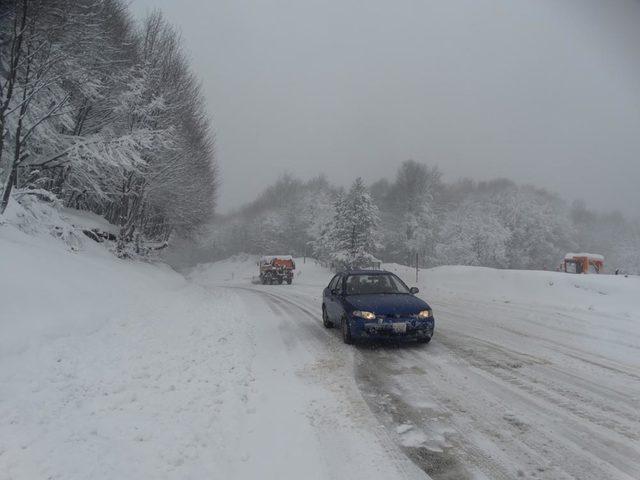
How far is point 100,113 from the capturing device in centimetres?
2016

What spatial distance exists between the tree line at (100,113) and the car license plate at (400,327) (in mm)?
10486

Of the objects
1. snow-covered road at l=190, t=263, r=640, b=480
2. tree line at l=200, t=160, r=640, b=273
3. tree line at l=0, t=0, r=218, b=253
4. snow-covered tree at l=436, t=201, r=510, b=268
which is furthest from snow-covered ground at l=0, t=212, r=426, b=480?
snow-covered tree at l=436, t=201, r=510, b=268

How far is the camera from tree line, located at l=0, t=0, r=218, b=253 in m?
12.7

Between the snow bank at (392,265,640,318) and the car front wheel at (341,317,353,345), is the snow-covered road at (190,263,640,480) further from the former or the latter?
the snow bank at (392,265,640,318)

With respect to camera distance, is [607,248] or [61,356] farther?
[607,248]

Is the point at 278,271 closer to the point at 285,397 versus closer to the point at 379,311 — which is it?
the point at 379,311

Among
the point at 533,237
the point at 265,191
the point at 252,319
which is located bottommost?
the point at 252,319

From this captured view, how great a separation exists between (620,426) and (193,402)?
4505 mm

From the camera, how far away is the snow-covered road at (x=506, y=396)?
3.71 m

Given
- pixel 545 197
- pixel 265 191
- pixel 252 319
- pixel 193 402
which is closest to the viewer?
pixel 193 402

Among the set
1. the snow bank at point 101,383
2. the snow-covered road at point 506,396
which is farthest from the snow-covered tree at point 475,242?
the snow bank at point 101,383

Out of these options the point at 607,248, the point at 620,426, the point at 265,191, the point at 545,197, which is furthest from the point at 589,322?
the point at 265,191

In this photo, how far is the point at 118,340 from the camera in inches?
308

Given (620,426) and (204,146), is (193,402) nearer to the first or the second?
(620,426)
